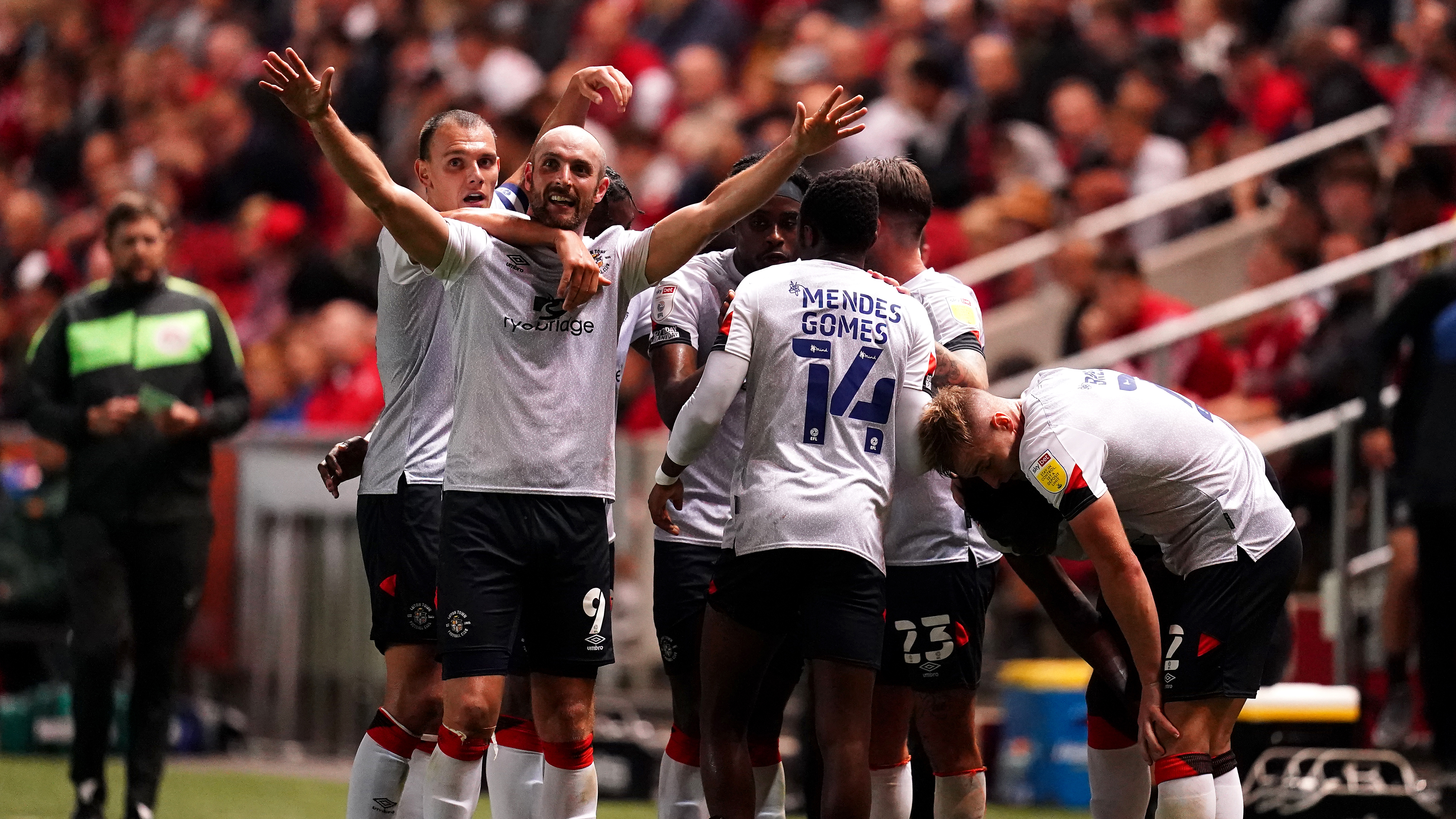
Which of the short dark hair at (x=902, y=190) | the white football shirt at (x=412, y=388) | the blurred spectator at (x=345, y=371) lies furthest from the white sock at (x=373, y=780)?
the blurred spectator at (x=345, y=371)

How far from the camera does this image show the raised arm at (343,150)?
16.6ft

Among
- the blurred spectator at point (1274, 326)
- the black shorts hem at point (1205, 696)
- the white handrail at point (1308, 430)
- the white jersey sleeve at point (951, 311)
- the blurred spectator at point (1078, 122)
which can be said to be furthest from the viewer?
the blurred spectator at point (1078, 122)

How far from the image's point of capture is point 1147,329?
32.8 feet

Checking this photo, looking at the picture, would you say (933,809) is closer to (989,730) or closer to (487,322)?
(487,322)

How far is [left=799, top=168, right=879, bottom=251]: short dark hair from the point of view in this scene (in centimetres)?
556

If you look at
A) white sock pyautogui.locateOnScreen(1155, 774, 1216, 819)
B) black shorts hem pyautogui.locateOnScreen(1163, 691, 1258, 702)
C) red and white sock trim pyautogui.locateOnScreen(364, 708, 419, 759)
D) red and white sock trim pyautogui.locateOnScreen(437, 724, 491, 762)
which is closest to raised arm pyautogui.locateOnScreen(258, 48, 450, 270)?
red and white sock trim pyautogui.locateOnScreen(437, 724, 491, 762)

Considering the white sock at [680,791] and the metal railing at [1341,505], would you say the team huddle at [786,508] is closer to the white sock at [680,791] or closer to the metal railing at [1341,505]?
the white sock at [680,791]

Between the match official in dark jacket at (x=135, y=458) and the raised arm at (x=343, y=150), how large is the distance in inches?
119

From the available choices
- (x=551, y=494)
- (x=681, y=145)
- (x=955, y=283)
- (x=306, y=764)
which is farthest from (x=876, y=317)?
(x=681, y=145)

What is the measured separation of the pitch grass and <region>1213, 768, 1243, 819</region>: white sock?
10.7ft

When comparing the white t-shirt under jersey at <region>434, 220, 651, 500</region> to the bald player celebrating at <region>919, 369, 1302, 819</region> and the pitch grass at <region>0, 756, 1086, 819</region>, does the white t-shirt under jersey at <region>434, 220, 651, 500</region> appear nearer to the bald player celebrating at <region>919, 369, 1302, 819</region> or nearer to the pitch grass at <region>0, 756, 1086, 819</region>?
the bald player celebrating at <region>919, 369, 1302, 819</region>

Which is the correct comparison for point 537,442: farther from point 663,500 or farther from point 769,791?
point 769,791

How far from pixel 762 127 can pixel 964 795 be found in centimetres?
798

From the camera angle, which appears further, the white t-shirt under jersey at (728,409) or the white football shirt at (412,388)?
the white t-shirt under jersey at (728,409)
